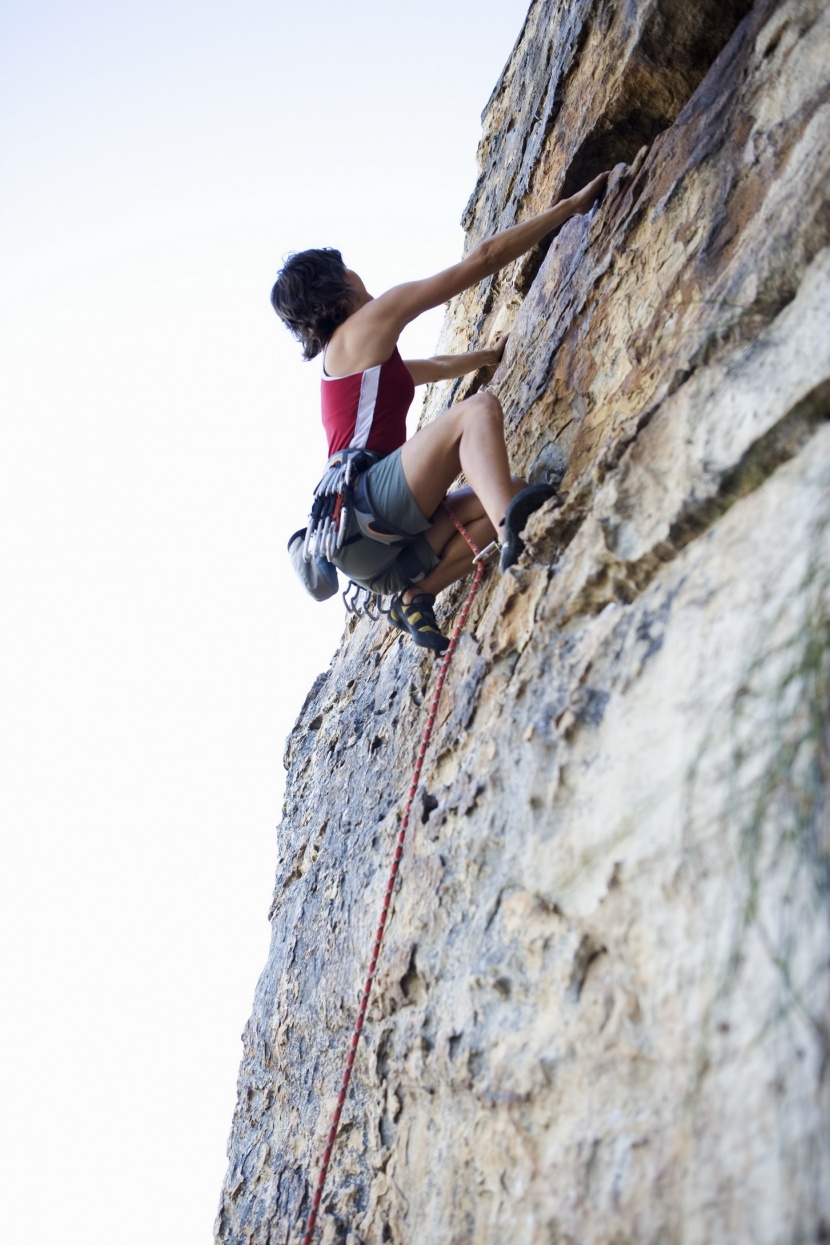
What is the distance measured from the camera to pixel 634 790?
94.7 inches

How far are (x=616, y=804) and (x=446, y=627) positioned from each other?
217cm

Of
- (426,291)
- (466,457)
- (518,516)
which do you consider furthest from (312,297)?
(518,516)

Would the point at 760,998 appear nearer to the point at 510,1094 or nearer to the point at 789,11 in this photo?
the point at 510,1094

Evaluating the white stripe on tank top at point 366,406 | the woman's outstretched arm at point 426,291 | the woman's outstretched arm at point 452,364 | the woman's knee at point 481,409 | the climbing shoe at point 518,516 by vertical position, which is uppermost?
the woman's outstretched arm at point 452,364

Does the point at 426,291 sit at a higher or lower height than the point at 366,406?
higher

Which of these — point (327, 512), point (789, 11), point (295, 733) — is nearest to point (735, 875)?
point (327, 512)

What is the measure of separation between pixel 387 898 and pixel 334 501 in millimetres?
1698

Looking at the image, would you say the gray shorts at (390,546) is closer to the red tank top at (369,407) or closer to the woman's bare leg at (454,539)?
the woman's bare leg at (454,539)

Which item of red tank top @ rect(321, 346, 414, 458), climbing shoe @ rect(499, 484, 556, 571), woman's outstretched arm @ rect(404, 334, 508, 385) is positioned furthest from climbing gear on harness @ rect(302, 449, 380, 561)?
woman's outstretched arm @ rect(404, 334, 508, 385)

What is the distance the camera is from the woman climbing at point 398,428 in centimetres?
381

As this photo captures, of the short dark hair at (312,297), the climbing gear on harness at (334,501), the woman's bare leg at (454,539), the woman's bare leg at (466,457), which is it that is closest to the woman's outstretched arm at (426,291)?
the short dark hair at (312,297)

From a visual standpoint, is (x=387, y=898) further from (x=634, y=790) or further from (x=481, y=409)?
(x=481, y=409)

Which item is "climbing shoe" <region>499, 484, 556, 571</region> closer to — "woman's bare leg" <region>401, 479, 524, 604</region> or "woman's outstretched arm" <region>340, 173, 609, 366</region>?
"woman's bare leg" <region>401, 479, 524, 604</region>

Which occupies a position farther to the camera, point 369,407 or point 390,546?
point 369,407
